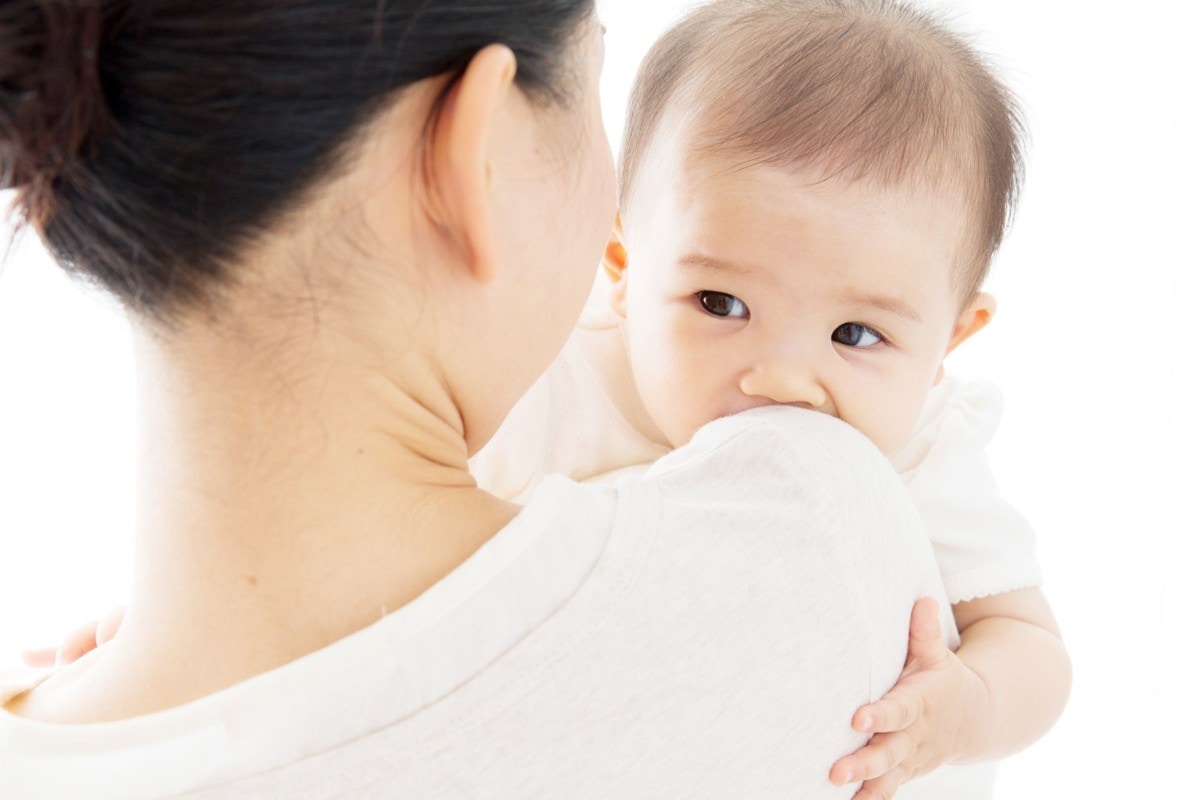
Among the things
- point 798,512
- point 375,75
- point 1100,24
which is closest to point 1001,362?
point 1100,24

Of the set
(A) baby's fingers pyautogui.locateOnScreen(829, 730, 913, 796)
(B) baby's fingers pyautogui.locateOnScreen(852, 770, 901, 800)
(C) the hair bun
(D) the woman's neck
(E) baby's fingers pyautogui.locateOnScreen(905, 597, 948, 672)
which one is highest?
(C) the hair bun

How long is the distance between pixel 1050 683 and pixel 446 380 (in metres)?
0.73

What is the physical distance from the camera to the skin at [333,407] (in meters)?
0.78

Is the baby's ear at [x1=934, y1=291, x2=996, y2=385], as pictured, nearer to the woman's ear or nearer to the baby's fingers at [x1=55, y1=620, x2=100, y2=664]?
the woman's ear

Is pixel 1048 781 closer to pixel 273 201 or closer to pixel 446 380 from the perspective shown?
pixel 446 380

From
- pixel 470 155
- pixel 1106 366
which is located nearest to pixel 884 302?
pixel 470 155

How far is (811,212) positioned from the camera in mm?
1217

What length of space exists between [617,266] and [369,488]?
684 millimetres

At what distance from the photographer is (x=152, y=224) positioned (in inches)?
30.0

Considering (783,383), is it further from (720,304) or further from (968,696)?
(968,696)

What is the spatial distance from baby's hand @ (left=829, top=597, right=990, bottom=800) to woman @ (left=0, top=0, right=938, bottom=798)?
42mm

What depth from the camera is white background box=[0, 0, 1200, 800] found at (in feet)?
7.75

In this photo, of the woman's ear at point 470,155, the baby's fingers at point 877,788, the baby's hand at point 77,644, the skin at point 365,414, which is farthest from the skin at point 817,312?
the baby's hand at point 77,644

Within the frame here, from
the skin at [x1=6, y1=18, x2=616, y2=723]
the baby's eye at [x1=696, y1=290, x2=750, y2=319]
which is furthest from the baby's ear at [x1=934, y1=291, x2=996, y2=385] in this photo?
the skin at [x1=6, y1=18, x2=616, y2=723]
